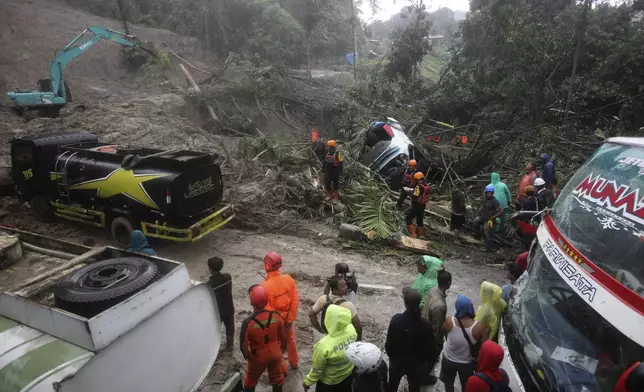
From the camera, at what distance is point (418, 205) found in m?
8.84

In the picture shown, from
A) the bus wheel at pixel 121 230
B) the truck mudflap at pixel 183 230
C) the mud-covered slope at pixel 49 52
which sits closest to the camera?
the truck mudflap at pixel 183 230

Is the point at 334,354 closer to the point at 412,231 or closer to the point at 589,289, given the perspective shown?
the point at 589,289

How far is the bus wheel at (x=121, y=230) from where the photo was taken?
7852 millimetres

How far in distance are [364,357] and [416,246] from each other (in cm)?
551

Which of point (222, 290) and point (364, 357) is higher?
point (364, 357)

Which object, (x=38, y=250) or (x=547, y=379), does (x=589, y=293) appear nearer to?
(x=547, y=379)

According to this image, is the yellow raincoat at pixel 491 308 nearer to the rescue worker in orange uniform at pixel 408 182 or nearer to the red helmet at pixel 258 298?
the red helmet at pixel 258 298

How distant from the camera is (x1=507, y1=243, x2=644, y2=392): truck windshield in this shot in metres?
→ 2.56

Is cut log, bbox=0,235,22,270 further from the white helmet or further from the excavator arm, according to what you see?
the excavator arm

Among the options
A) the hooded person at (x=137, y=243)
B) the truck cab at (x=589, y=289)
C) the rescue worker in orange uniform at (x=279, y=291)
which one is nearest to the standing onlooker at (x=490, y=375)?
the truck cab at (x=589, y=289)

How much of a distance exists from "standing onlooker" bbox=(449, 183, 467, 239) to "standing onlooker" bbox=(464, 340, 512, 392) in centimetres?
605

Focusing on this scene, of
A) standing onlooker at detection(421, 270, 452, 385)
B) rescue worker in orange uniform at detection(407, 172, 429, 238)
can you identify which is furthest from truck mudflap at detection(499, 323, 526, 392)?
rescue worker in orange uniform at detection(407, 172, 429, 238)

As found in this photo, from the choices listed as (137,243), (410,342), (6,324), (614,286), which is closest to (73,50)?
(137,243)

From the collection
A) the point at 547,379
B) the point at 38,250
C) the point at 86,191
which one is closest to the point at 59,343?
the point at 38,250
